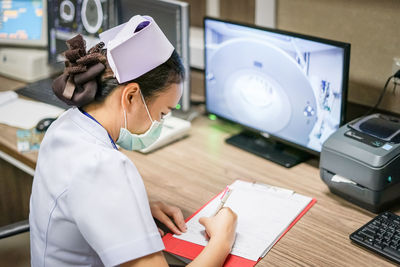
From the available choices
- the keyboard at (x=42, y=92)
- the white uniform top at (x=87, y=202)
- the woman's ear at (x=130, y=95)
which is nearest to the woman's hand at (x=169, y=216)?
the white uniform top at (x=87, y=202)

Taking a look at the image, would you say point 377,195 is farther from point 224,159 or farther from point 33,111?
point 33,111

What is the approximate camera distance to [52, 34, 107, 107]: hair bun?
109 cm

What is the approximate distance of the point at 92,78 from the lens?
1.09m

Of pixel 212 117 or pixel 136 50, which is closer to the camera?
pixel 136 50

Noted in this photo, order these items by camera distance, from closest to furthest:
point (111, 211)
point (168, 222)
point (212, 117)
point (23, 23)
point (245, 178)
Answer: point (111, 211)
point (168, 222)
point (245, 178)
point (212, 117)
point (23, 23)

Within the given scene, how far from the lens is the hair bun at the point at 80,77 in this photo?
1091mm

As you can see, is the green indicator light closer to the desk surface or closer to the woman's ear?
the desk surface

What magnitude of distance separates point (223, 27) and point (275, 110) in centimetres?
35

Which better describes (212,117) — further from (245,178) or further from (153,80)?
(153,80)

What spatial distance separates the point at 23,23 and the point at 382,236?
2002 millimetres

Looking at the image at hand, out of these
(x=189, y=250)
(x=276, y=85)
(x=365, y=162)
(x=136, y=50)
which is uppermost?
(x=136, y=50)

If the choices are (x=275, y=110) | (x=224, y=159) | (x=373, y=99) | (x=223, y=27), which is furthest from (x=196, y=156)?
(x=373, y=99)

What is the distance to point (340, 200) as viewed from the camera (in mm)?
1453

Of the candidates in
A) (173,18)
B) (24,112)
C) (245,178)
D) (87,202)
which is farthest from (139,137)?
(24,112)
